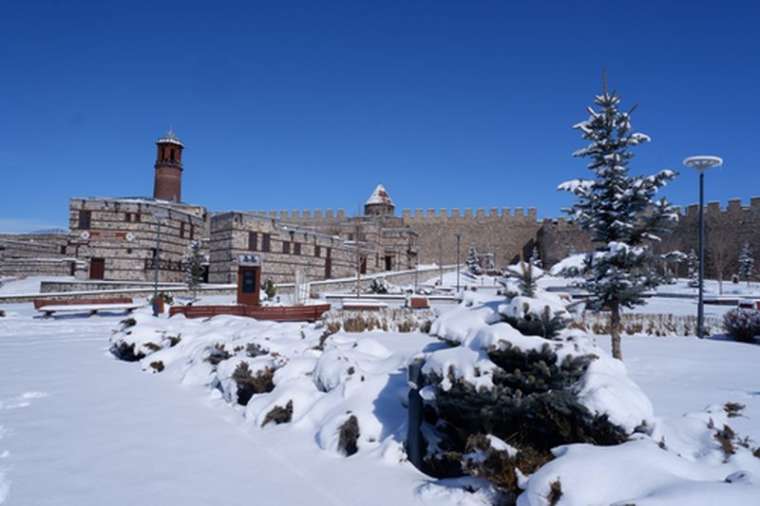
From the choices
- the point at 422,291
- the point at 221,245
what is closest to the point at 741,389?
the point at 422,291

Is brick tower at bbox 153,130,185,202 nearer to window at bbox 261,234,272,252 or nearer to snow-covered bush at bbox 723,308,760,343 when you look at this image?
window at bbox 261,234,272,252

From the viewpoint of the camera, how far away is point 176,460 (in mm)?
4922

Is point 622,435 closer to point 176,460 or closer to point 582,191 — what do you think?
point 176,460

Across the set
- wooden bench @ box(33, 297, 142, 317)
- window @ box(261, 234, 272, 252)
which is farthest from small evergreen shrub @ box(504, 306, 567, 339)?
window @ box(261, 234, 272, 252)

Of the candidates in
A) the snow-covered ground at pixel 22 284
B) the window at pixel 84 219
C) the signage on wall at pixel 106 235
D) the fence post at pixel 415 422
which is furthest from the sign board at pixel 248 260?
the fence post at pixel 415 422

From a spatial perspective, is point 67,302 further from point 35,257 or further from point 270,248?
point 35,257

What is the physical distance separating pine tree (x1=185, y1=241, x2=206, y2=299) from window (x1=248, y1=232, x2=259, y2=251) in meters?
3.19

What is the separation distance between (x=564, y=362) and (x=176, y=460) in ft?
13.1

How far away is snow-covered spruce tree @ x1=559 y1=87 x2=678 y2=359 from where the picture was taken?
9.09 m

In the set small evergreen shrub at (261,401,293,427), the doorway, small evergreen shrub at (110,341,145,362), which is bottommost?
small evergreen shrub at (110,341,145,362)

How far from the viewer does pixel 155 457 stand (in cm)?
498

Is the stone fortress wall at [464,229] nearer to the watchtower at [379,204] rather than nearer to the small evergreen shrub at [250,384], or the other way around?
the watchtower at [379,204]

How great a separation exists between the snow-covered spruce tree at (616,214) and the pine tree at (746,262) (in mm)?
39250

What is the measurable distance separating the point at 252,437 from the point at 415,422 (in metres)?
2.20
